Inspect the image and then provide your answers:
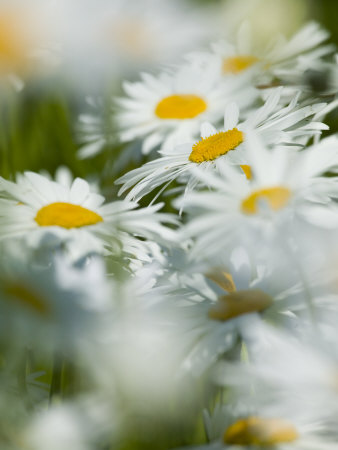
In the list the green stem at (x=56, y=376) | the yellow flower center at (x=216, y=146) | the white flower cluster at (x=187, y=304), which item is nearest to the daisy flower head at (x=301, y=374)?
the white flower cluster at (x=187, y=304)

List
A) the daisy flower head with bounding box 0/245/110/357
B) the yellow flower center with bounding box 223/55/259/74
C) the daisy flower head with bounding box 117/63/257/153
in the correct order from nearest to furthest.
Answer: the daisy flower head with bounding box 0/245/110/357 < the daisy flower head with bounding box 117/63/257/153 < the yellow flower center with bounding box 223/55/259/74

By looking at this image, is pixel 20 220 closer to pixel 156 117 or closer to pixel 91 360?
pixel 91 360

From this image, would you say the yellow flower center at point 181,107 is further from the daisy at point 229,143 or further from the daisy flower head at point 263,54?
the daisy at point 229,143

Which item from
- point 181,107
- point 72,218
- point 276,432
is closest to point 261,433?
point 276,432

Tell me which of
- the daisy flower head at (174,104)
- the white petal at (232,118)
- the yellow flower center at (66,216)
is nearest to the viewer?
the yellow flower center at (66,216)

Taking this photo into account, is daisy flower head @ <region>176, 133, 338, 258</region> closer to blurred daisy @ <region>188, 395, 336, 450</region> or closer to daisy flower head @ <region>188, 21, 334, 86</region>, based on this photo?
blurred daisy @ <region>188, 395, 336, 450</region>

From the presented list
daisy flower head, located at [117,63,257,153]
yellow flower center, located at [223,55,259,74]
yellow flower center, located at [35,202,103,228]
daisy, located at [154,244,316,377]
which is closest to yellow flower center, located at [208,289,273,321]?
daisy, located at [154,244,316,377]

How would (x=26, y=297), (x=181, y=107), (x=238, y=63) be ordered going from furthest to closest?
(x=238, y=63) < (x=181, y=107) < (x=26, y=297)

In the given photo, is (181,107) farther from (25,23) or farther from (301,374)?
(301,374)
